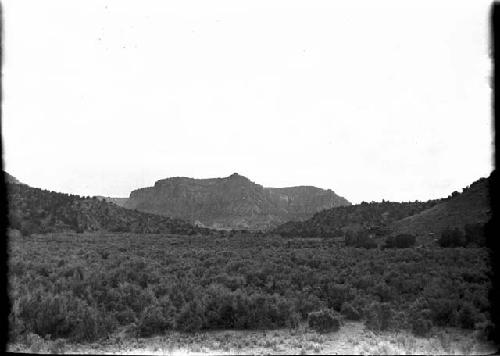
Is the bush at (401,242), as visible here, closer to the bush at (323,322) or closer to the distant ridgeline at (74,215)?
the bush at (323,322)

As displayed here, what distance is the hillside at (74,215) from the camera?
5791 centimetres

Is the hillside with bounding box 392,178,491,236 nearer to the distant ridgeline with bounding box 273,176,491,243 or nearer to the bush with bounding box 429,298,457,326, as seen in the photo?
the distant ridgeline with bounding box 273,176,491,243

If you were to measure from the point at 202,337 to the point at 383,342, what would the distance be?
3.67 m

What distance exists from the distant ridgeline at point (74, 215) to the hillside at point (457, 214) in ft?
109

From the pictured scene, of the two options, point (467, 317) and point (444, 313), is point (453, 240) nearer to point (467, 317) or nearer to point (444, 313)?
point (444, 313)

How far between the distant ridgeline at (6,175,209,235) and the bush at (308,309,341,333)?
46131 millimetres

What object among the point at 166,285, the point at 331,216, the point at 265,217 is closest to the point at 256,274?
the point at 166,285

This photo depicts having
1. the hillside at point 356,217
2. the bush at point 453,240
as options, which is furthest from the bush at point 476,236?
the hillside at point 356,217

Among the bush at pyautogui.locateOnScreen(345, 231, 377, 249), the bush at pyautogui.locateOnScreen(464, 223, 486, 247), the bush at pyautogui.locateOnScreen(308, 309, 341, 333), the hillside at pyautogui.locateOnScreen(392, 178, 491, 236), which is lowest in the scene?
the bush at pyautogui.locateOnScreen(345, 231, 377, 249)

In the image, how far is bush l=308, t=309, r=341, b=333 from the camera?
31.9 ft

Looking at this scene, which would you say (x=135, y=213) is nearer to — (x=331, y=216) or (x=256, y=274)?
(x=331, y=216)

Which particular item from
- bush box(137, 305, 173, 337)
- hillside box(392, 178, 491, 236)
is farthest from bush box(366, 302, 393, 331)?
hillside box(392, 178, 491, 236)

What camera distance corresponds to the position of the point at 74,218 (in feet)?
212

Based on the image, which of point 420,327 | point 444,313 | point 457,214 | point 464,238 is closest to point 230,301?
point 420,327
